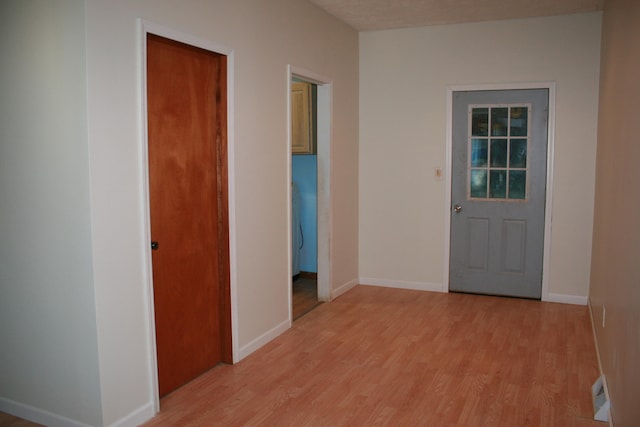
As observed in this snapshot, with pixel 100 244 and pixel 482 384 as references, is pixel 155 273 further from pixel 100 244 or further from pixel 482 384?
pixel 482 384

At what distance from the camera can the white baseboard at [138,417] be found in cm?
264

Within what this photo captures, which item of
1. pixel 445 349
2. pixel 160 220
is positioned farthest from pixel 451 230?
pixel 160 220

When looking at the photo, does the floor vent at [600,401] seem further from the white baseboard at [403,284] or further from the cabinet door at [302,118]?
the cabinet door at [302,118]

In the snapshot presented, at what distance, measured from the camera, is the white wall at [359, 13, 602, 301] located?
15.7ft

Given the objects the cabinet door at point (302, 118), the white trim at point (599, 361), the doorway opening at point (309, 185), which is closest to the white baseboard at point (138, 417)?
the doorway opening at point (309, 185)

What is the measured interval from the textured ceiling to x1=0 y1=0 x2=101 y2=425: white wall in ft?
7.98

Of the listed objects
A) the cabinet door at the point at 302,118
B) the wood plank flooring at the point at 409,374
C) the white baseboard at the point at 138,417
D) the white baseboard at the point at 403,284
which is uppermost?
the cabinet door at the point at 302,118

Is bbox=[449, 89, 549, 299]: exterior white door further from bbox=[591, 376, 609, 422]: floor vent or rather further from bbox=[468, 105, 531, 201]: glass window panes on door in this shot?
bbox=[591, 376, 609, 422]: floor vent

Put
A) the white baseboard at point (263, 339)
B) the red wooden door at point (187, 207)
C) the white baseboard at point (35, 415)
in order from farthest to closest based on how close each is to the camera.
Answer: the white baseboard at point (263, 339) → the red wooden door at point (187, 207) → the white baseboard at point (35, 415)

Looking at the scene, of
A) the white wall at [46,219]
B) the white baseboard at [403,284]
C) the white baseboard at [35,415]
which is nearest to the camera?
the white wall at [46,219]

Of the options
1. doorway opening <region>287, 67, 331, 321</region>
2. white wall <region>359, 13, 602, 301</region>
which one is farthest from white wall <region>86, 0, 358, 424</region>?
white wall <region>359, 13, 602, 301</region>

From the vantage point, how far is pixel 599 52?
4652 mm

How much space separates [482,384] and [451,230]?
2290 mm

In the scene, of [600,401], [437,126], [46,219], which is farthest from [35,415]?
[437,126]
